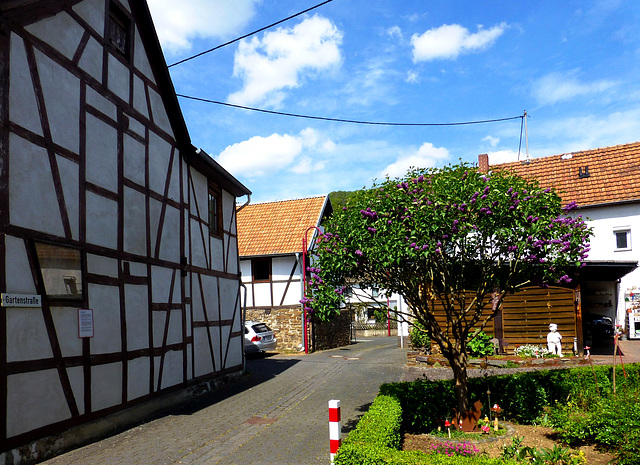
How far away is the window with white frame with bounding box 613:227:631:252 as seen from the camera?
2467 centimetres

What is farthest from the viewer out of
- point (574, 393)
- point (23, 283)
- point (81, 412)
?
point (574, 393)

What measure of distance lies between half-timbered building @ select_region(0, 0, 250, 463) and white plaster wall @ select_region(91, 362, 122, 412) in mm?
31

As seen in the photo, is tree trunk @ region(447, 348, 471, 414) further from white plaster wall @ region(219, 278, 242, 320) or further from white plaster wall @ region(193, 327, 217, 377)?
white plaster wall @ region(219, 278, 242, 320)

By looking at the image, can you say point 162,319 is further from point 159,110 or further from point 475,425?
point 475,425

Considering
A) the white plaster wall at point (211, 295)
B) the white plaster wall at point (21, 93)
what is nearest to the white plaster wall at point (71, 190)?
the white plaster wall at point (21, 93)

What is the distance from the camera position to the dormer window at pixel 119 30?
33.4 ft

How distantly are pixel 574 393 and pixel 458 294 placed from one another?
329 cm

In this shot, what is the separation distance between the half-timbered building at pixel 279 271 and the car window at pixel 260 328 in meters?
1.40

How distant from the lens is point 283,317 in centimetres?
2470

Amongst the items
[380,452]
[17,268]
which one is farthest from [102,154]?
[380,452]

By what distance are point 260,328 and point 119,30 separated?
14537 millimetres

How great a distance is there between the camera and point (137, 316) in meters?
10.2

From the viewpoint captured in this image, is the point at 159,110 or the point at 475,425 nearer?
the point at 475,425

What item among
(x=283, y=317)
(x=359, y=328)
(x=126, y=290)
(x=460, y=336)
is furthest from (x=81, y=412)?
(x=359, y=328)
